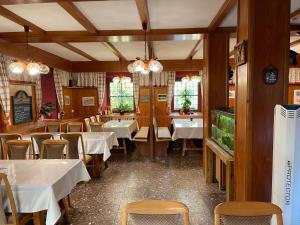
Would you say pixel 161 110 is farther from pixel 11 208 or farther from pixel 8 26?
pixel 11 208

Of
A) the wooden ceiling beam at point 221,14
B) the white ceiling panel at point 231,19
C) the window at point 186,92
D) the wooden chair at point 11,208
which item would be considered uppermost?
the white ceiling panel at point 231,19

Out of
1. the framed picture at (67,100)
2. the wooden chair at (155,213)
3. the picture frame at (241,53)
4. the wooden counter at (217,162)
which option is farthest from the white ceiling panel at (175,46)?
the wooden chair at (155,213)

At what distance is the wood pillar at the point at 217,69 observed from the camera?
413 centimetres

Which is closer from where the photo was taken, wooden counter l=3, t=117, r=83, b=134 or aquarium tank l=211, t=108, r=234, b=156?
aquarium tank l=211, t=108, r=234, b=156

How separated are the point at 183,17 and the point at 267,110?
196 cm

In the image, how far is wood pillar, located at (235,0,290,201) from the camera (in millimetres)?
2266

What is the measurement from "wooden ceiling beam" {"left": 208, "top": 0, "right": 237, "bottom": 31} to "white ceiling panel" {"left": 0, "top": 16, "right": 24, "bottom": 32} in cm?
297

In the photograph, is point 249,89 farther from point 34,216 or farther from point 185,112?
point 185,112

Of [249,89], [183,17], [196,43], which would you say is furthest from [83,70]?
[249,89]

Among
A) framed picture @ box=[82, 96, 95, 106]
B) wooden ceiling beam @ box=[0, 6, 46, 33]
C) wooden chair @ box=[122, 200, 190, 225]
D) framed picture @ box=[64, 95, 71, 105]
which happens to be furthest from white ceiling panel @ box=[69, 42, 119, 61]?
wooden chair @ box=[122, 200, 190, 225]

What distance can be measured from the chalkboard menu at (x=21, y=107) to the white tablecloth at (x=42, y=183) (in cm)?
302

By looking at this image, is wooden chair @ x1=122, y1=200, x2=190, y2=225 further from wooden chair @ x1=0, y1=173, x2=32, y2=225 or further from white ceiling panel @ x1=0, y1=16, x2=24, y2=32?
white ceiling panel @ x1=0, y1=16, x2=24, y2=32

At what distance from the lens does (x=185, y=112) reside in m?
8.34

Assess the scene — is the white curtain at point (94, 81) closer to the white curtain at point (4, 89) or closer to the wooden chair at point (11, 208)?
the white curtain at point (4, 89)
